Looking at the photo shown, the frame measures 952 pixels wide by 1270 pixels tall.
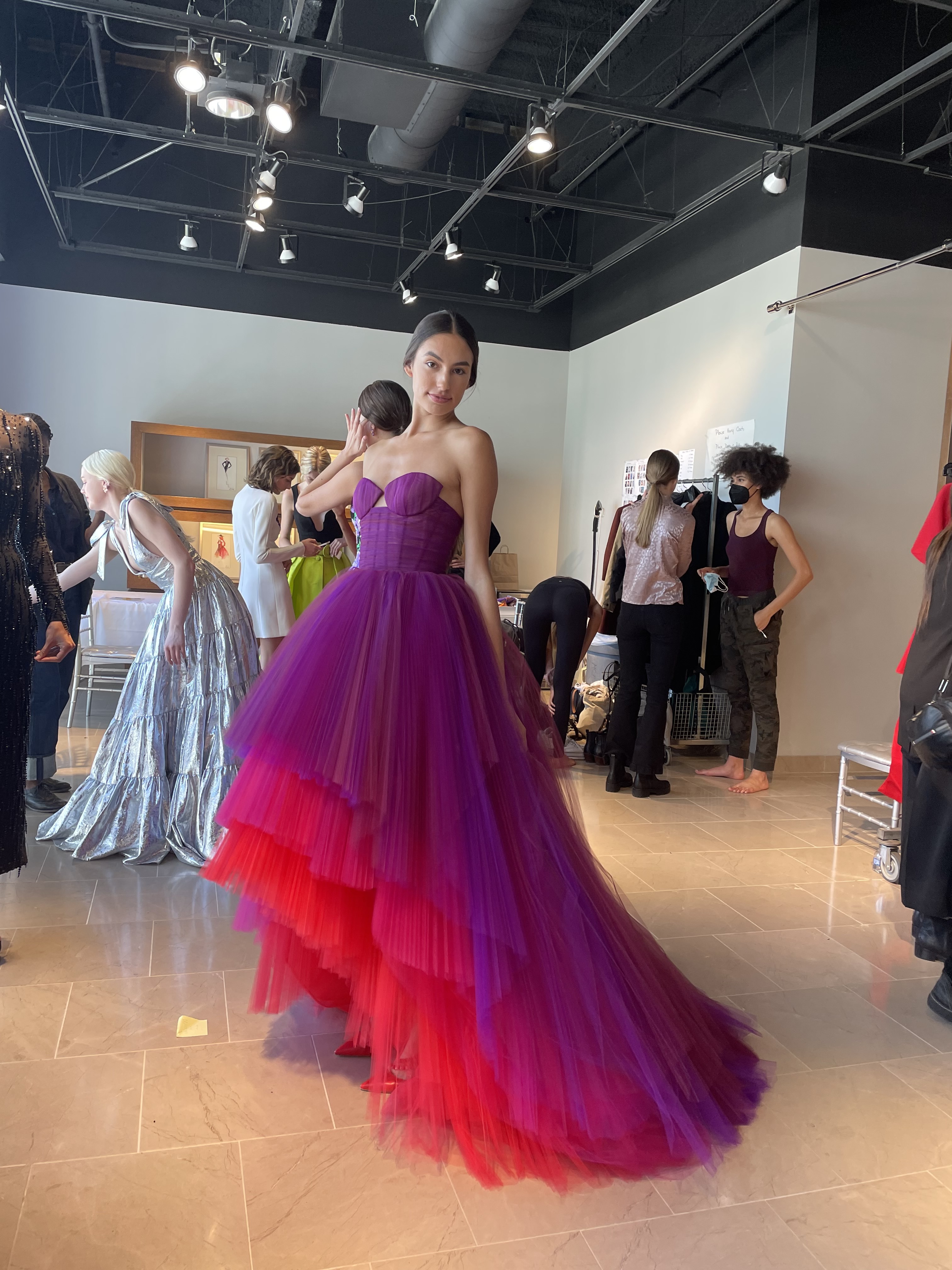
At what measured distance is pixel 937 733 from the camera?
2.09 meters

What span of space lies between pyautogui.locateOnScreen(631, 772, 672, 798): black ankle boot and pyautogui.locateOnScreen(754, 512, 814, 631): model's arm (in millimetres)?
1026

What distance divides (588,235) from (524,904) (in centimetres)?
774

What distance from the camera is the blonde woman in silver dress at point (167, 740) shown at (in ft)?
11.2

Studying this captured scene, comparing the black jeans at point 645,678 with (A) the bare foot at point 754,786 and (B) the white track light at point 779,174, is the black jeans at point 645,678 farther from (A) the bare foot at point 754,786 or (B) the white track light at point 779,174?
(B) the white track light at point 779,174

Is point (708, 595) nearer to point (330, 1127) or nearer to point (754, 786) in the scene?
point (754, 786)

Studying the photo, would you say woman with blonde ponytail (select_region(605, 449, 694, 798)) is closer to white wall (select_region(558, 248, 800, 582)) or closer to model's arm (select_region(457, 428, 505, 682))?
white wall (select_region(558, 248, 800, 582))

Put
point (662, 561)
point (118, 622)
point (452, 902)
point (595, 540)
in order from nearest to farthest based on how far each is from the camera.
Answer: point (452, 902) < point (662, 561) < point (118, 622) < point (595, 540)

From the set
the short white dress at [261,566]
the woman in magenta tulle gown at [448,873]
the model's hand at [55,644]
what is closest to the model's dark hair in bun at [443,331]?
the woman in magenta tulle gown at [448,873]

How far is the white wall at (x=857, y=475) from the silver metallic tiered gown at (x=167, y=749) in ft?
11.3

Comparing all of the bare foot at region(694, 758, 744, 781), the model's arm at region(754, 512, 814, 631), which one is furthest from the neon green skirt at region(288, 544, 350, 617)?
the bare foot at region(694, 758, 744, 781)

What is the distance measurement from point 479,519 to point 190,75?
11.1 feet

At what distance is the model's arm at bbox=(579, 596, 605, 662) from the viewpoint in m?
4.97

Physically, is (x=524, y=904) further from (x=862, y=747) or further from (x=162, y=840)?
(x=862, y=747)

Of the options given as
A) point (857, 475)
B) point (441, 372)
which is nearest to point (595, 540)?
point (857, 475)
